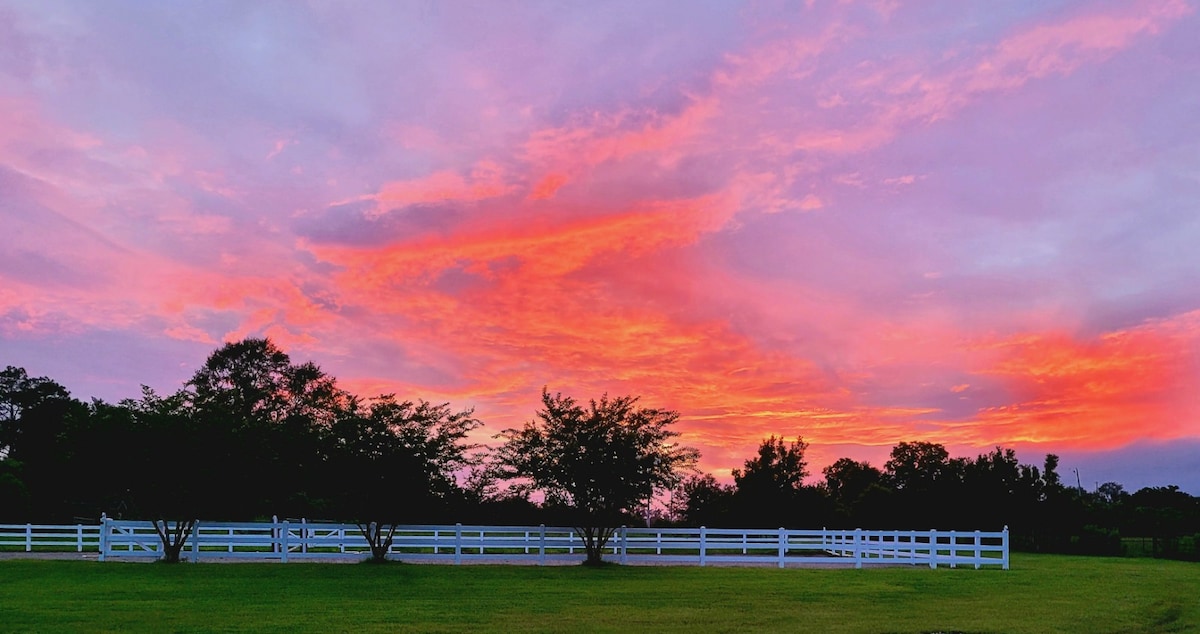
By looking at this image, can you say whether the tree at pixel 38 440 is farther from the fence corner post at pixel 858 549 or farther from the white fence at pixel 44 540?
the fence corner post at pixel 858 549

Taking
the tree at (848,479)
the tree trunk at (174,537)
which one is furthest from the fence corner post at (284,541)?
the tree at (848,479)

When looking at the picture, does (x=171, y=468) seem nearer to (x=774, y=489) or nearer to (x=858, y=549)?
(x=858, y=549)

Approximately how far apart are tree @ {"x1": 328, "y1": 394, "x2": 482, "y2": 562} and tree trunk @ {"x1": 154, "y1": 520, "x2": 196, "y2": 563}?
4.50 metres

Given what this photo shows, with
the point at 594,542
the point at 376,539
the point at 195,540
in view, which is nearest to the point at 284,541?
the point at 195,540

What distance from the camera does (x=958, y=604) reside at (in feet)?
66.9

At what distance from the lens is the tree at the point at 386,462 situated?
3175cm

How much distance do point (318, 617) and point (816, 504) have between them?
160ft

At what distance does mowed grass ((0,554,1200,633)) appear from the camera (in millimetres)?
15789

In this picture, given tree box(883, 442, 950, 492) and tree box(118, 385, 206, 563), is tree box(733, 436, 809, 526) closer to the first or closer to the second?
tree box(883, 442, 950, 492)

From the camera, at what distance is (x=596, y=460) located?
33.1 m

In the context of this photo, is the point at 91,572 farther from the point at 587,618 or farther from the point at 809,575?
the point at 809,575

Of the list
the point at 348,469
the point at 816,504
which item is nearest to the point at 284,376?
the point at 816,504

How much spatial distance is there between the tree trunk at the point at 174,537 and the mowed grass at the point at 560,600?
1.87m

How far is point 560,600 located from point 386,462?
45.1 feet
